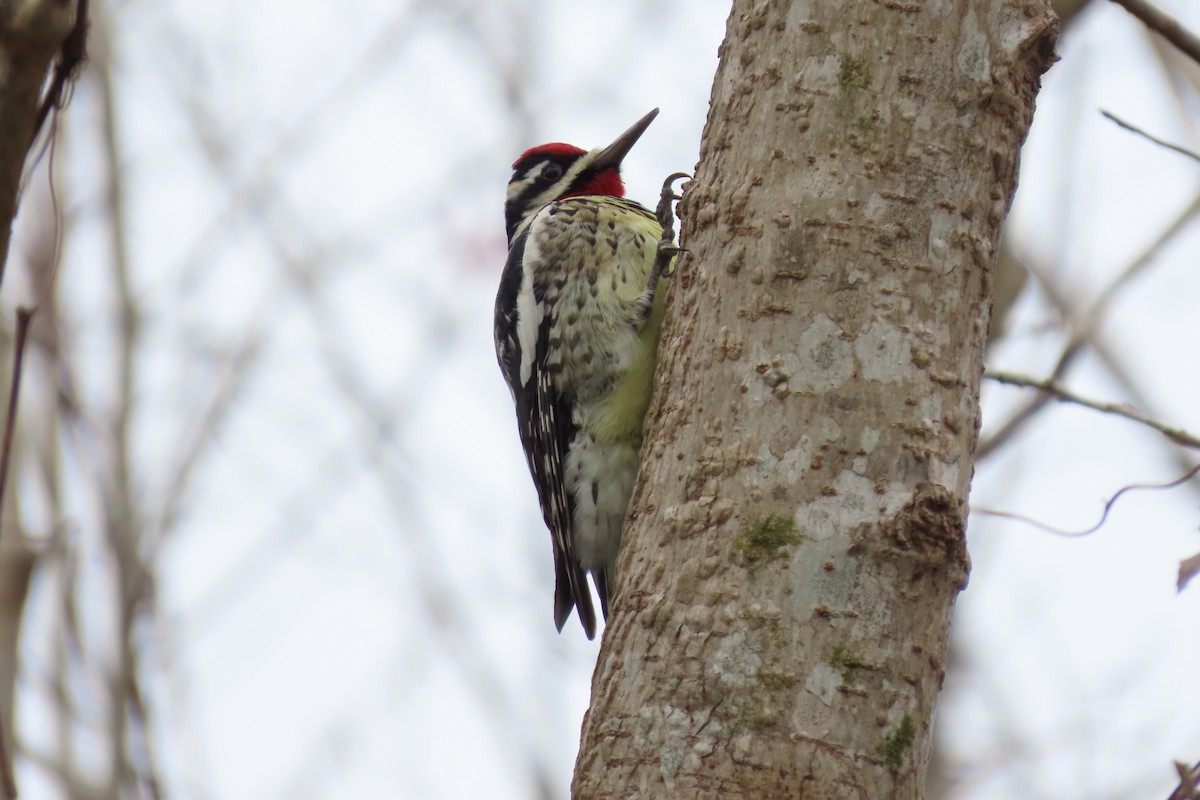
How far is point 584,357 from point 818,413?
1.53 m

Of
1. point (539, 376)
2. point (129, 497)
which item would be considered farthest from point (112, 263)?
point (539, 376)

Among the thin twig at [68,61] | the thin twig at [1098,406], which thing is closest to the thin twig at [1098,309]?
the thin twig at [1098,406]

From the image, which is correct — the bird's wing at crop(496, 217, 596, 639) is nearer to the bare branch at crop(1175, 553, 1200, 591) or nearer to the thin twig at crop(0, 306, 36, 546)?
the bare branch at crop(1175, 553, 1200, 591)

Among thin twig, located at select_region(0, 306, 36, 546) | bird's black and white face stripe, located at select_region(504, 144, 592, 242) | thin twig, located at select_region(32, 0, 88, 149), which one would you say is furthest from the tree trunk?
bird's black and white face stripe, located at select_region(504, 144, 592, 242)

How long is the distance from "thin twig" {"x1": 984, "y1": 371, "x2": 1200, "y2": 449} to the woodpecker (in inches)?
33.3

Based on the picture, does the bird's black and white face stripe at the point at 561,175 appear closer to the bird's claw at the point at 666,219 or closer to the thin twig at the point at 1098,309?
the bird's claw at the point at 666,219

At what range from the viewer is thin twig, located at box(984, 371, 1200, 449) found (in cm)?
249

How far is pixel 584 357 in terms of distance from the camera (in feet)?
11.4

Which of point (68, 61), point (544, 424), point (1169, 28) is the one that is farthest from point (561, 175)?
point (68, 61)

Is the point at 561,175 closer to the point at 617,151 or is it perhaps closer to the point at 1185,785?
the point at 617,151

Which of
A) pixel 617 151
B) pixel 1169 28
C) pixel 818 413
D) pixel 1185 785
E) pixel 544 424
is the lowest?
pixel 1185 785

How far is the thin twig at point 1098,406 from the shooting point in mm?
2490

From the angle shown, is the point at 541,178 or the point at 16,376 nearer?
the point at 16,376

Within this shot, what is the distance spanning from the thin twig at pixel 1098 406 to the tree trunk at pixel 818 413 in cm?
65
